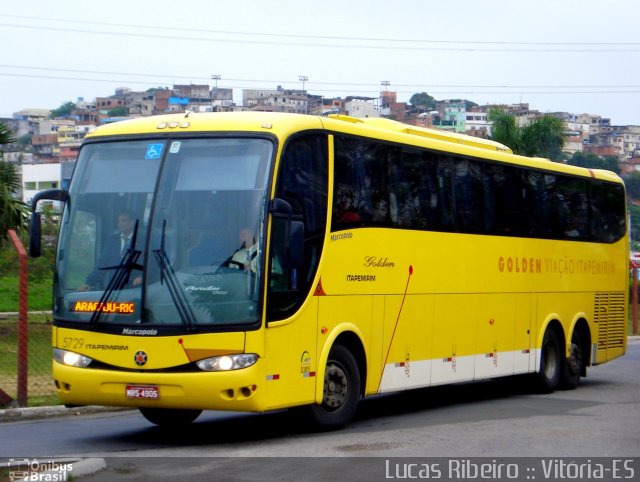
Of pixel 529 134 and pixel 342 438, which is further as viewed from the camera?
pixel 529 134

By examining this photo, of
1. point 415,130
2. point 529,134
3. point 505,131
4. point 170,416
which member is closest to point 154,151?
point 170,416

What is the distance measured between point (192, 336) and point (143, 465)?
1.53 metres

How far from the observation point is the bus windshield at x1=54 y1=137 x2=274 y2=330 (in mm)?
11555

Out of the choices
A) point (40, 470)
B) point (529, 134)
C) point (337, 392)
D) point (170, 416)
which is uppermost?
point (529, 134)

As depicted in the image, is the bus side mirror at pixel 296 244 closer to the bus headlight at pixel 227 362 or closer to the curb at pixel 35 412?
the bus headlight at pixel 227 362

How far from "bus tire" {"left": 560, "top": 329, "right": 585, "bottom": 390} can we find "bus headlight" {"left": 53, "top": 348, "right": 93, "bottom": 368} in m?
9.86

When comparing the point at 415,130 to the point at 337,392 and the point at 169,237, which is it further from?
the point at 169,237

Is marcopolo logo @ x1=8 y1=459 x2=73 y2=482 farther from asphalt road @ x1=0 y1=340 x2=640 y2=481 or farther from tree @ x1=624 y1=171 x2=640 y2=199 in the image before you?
tree @ x1=624 y1=171 x2=640 y2=199

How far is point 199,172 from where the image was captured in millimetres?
12031

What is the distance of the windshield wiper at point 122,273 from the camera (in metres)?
11.9

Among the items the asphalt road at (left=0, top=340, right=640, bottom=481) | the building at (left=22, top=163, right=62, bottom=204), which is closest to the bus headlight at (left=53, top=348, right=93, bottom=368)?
the asphalt road at (left=0, top=340, right=640, bottom=481)

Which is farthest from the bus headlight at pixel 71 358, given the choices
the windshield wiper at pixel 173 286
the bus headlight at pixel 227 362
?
the bus headlight at pixel 227 362

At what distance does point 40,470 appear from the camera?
9.37 meters

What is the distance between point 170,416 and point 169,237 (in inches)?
108
